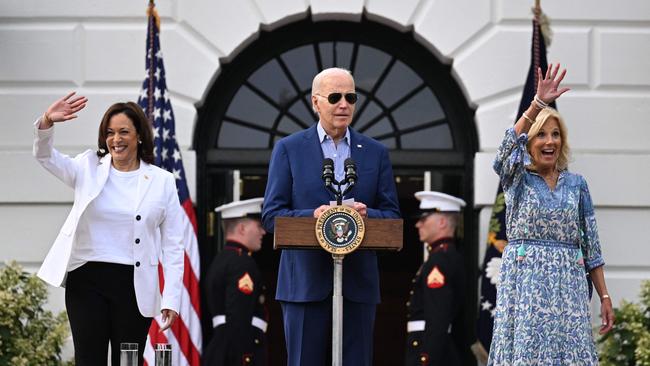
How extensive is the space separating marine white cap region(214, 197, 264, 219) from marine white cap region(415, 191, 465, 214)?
1245 mm

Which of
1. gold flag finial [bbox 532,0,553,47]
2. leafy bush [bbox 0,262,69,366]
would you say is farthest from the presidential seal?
gold flag finial [bbox 532,0,553,47]

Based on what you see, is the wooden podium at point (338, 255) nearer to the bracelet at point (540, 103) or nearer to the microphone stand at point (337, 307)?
the microphone stand at point (337, 307)

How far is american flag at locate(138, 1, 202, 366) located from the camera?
9992 millimetres

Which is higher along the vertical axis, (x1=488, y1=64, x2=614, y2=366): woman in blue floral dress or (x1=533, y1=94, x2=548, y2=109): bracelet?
(x1=533, y1=94, x2=548, y2=109): bracelet

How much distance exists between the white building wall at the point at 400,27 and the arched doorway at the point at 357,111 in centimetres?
23

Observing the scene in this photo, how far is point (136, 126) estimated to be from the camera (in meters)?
7.16

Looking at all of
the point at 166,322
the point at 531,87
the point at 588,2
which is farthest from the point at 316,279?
the point at 588,2

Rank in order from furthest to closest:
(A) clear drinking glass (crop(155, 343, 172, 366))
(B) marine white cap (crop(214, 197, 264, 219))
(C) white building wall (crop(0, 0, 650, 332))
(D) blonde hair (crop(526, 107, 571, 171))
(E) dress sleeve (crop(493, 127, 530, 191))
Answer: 1. (C) white building wall (crop(0, 0, 650, 332))
2. (B) marine white cap (crop(214, 197, 264, 219))
3. (D) blonde hair (crop(526, 107, 571, 171))
4. (E) dress sleeve (crop(493, 127, 530, 191))
5. (A) clear drinking glass (crop(155, 343, 172, 366))

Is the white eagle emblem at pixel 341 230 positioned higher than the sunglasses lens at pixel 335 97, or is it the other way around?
the sunglasses lens at pixel 335 97

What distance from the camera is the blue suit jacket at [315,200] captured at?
21.5 feet

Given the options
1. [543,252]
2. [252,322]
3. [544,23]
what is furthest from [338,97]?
[544,23]

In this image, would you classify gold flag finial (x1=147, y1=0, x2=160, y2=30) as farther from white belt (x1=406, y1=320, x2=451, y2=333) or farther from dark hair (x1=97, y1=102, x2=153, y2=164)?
dark hair (x1=97, y1=102, x2=153, y2=164)

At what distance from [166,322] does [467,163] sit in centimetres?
455

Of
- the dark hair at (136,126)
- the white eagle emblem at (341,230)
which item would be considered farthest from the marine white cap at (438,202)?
the white eagle emblem at (341,230)
